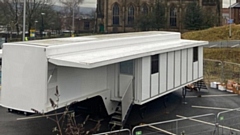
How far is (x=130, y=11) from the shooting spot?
246ft

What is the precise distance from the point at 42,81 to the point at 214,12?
6234 centimetres

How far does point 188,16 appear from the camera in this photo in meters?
63.6

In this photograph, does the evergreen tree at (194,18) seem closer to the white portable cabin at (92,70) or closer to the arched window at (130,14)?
the arched window at (130,14)

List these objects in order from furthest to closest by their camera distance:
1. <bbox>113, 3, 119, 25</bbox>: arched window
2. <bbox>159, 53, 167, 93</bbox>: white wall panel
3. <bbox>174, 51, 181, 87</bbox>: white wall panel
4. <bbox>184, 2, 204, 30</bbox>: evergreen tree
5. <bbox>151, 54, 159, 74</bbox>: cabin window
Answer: <bbox>113, 3, 119, 25</bbox>: arched window
<bbox>184, 2, 204, 30</bbox>: evergreen tree
<bbox>174, 51, 181, 87</bbox>: white wall panel
<bbox>159, 53, 167, 93</bbox>: white wall panel
<bbox>151, 54, 159, 74</bbox>: cabin window

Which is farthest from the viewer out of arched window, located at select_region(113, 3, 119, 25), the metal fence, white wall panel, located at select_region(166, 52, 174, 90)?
arched window, located at select_region(113, 3, 119, 25)

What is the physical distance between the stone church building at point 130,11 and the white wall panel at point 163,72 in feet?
181

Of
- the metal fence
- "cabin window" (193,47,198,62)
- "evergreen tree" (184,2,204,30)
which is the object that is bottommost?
the metal fence

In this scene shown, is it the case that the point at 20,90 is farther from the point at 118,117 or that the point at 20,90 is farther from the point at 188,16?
the point at 188,16

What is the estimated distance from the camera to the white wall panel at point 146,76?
1432cm

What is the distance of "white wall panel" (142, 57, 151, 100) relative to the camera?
14.3 meters

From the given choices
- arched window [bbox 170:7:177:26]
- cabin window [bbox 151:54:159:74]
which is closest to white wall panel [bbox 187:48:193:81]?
cabin window [bbox 151:54:159:74]

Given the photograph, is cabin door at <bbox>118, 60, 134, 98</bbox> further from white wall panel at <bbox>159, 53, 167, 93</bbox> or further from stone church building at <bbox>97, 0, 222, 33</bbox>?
stone church building at <bbox>97, 0, 222, 33</bbox>

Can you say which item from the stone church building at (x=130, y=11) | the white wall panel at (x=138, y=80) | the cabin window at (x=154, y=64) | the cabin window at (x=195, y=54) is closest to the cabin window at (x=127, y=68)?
the white wall panel at (x=138, y=80)

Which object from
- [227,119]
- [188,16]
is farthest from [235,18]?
[227,119]
